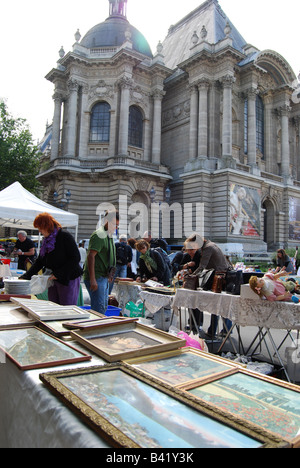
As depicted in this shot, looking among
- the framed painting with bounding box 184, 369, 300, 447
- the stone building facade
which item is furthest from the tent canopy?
the stone building facade

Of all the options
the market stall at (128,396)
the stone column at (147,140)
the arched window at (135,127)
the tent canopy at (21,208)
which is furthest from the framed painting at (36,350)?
the arched window at (135,127)

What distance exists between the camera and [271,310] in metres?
4.29

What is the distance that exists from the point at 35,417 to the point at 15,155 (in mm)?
30679

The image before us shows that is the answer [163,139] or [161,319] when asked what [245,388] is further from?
[163,139]

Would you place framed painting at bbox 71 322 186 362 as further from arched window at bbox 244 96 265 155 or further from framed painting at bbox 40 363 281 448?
arched window at bbox 244 96 265 155

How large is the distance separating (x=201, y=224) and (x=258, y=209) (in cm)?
535

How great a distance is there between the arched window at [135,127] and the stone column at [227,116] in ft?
24.3

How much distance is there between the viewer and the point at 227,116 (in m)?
Answer: 26.2

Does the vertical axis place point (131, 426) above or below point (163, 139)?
below

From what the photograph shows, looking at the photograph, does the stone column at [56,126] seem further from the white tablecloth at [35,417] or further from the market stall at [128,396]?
the white tablecloth at [35,417]

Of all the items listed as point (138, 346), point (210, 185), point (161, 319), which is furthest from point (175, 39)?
point (138, 346)

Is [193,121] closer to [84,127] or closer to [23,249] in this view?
[84,127]

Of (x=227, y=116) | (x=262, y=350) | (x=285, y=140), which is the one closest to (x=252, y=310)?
(x=262, y=350)

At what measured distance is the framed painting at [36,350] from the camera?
1.69 metres
